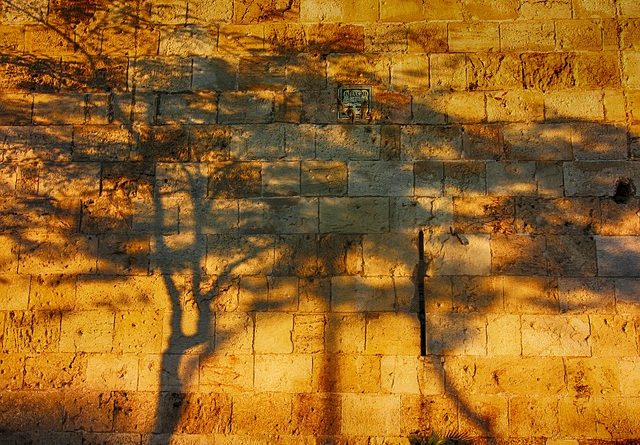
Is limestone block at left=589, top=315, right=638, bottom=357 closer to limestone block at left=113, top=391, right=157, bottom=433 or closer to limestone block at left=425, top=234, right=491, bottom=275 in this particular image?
limestone block at left=425, top=234, right=491, bottom=275

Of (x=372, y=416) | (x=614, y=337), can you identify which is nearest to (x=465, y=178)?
(x=614, y=337)

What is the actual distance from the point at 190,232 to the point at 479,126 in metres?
3.41

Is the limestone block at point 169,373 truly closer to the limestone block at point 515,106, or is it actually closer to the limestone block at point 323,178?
the limestone block at point 323,178

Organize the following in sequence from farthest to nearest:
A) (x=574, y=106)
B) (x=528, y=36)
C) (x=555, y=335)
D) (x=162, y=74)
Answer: (x=162, y=74), (x=528, y=36), (x=574, y=106), (x=555, y=335)

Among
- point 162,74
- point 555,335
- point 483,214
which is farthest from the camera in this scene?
point 162,74

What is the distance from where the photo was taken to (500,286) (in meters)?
4.79

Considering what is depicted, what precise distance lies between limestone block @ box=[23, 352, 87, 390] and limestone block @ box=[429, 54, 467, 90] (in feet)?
16.1

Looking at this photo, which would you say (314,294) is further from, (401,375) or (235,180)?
(235,180)

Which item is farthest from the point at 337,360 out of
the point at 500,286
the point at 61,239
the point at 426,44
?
the point at 426,44

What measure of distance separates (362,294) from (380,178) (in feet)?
4.20

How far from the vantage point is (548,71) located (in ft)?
16.6

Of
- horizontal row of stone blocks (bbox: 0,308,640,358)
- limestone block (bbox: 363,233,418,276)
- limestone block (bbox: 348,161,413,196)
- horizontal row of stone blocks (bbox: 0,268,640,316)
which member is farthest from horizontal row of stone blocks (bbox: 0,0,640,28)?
horizontal row of stone blocks (bbox: 0,308,640,358)

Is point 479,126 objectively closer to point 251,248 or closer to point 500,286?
point 500,286

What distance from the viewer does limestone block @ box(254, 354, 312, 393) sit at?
15.5 ft
